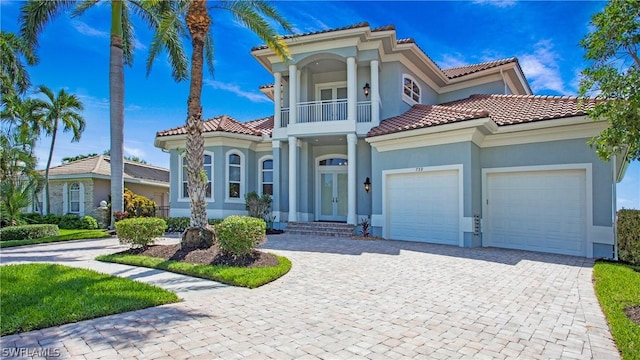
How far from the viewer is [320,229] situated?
15320 millimetres

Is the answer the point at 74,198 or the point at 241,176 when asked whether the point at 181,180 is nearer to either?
the point at 241,176

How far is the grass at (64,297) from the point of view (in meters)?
4.54

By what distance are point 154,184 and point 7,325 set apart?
2457 cm

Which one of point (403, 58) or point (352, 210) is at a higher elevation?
point (403, 58)

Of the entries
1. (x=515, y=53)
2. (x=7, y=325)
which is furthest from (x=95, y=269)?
(x=515, y=53)

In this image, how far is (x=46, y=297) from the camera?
541cm

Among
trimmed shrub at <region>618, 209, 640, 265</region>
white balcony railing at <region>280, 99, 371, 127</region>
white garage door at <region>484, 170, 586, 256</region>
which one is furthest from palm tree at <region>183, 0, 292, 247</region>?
trimmed shrub at <region>618, 209, 640, 265</region>

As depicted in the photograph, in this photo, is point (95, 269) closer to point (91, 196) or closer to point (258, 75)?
point (258, 75)

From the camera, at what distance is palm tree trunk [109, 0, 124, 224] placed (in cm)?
1592

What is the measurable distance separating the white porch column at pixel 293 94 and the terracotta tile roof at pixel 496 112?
393 cm

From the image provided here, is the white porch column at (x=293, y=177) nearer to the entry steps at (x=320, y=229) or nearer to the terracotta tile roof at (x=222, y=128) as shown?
the entry steps at (x=320, y=229)

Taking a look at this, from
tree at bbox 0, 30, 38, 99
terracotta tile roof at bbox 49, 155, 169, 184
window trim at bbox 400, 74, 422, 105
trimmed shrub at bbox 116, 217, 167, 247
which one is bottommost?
trimmed shrub at bbox 116, 217, 167, 247

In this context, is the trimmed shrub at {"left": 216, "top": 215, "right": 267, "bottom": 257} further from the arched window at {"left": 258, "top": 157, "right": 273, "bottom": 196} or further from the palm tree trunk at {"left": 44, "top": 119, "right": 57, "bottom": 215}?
the palm tree trunk at {"left": 44, "top": 119, "right": 57, "bottom": 215}

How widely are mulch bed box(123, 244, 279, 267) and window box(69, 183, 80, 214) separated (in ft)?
57.3
